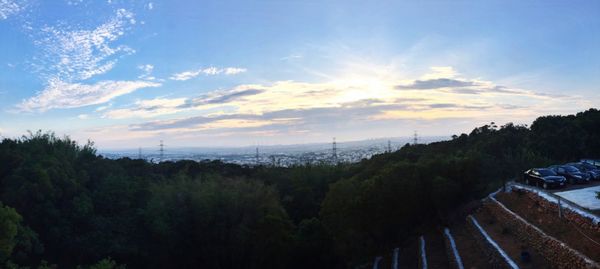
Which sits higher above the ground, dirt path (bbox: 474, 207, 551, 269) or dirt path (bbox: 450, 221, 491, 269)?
dirt path (bbox: 474, 207, 551, 269)

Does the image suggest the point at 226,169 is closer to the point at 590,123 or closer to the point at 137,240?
the point at 137,240

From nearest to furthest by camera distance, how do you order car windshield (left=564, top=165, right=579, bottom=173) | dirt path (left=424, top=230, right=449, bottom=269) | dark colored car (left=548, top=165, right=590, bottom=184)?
dirt path (left=424, top=230, right=449, bottom=269)
dark colored car (left=548, top=165, right=590, bottom=184)
car windshield (left=564, top=165, right=579, bottom=173)

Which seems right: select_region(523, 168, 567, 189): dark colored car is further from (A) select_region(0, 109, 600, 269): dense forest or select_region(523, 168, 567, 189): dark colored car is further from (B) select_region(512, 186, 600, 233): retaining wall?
(A) select_region(0, 109, 600, 269): dense forest

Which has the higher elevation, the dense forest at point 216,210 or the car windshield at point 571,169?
the car windshield at point 571,169

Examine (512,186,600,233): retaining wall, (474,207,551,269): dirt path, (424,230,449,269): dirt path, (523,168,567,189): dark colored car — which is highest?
(523,168,567,189): dark colored car

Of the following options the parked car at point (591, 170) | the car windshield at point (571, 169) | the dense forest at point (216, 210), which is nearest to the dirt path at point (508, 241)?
the dense forest at point (216, 210)

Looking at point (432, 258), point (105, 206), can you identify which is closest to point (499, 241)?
point (432, 258)

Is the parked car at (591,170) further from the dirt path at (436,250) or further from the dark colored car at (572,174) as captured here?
the dirt path at (436,250)

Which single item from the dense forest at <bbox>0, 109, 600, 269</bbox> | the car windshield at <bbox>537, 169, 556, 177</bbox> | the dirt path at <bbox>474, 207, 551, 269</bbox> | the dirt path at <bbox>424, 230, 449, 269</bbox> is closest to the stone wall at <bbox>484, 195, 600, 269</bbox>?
the dirt path at <bbox>474, 207, 551, 269</bbox>
